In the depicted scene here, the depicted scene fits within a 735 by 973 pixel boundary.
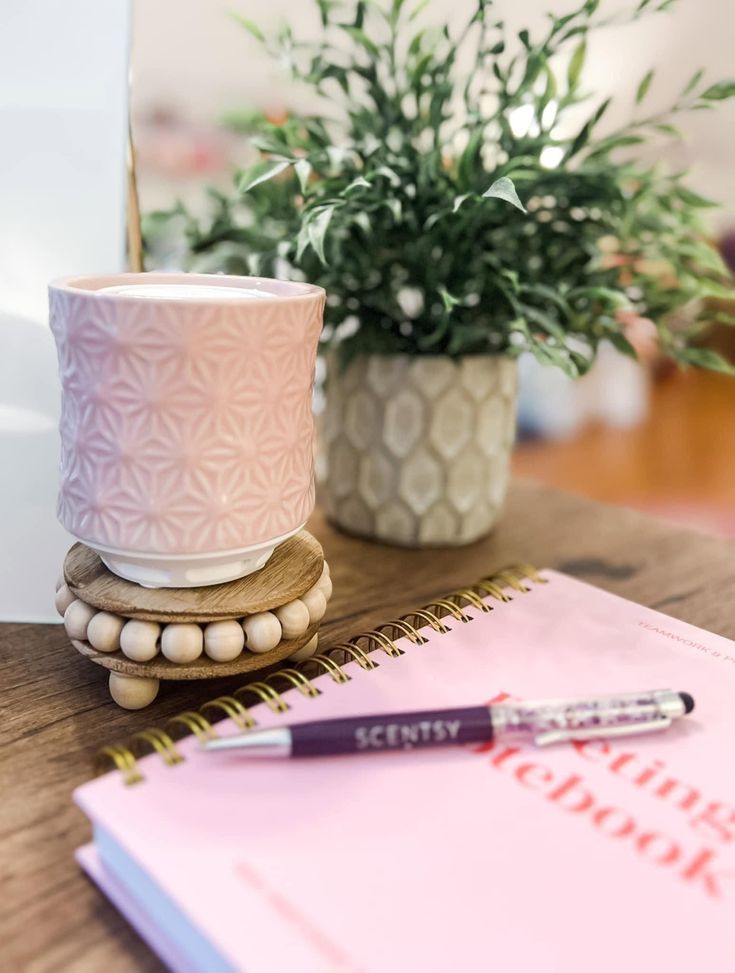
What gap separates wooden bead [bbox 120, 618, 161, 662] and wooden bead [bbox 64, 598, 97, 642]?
0.07ft

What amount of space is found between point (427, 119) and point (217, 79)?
5.80 feet

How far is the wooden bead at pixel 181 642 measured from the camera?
36 cm

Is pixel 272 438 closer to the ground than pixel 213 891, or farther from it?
farther from it

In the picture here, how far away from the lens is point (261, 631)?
0.37 metres

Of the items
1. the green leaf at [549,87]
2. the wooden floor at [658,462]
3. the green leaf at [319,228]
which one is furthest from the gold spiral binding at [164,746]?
the wooden floor at [658,462]

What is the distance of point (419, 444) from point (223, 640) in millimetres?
264

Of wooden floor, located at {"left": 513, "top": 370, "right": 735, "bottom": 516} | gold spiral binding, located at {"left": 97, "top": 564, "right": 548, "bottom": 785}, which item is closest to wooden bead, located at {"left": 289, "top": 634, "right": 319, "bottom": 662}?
gold spiral binding, located at {"left": 97, "top": 564, "right": 548, "bottom": 785}

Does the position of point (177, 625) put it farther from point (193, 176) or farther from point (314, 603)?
point (193, 176)

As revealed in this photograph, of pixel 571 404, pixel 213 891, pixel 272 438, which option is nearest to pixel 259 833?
pixel 213 891

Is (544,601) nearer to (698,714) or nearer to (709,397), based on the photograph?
(698,714)

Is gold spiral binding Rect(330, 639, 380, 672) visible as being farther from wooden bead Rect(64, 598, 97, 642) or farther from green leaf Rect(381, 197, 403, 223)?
green leaf Rect(381, 197, 403, 223)

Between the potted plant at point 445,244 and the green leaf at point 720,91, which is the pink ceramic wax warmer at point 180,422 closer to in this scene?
the potted plant at point 445,244

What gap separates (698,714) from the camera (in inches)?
13.9

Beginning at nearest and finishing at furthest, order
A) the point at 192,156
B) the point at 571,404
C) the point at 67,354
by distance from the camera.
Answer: the point at 67,354 → the point at 192,156 → the point at 571,404
